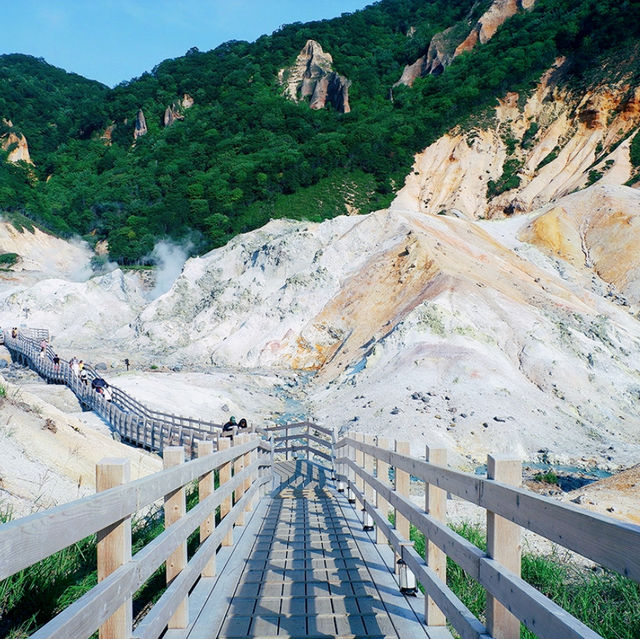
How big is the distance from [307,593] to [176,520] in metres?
1.48

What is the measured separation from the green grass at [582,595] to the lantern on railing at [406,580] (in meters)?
0.39

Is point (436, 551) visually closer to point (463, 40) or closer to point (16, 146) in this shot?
point (16, 146)

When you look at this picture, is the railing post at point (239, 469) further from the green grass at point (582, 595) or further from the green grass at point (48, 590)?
the green grass at point (48, 590)

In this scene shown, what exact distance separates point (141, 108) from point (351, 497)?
119 metres

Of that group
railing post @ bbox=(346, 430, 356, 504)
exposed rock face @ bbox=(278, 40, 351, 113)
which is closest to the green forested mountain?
exposed rock face @ bbox=(278, 40, 351, 113)

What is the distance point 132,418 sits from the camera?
65.7 ft

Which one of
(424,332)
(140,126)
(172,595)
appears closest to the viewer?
(172,595)

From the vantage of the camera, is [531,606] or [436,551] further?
[436,551]

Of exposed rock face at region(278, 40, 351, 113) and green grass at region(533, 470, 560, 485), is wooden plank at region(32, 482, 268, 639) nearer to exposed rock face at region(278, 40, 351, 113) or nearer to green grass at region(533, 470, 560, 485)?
green grass at region(533, 470, 560, 485)

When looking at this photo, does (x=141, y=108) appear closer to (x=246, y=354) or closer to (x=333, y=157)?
(x=333, y=157)

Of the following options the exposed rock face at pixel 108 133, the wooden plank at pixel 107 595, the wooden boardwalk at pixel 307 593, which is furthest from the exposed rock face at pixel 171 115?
the wooden plank at pixel 107 595

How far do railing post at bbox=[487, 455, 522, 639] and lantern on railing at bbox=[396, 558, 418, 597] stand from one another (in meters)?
1.99

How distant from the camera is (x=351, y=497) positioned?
988 cm

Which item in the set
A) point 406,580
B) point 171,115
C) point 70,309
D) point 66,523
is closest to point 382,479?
point 406,580
